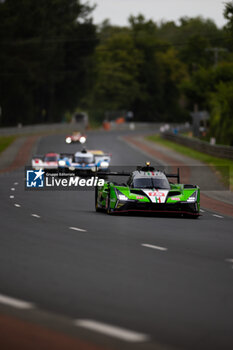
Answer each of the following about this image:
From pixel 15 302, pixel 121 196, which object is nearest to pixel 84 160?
pixel 121 196

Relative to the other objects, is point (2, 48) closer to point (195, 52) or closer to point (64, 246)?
point (195, 52)

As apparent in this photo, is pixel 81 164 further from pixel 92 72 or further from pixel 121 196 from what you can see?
pixel 92 72

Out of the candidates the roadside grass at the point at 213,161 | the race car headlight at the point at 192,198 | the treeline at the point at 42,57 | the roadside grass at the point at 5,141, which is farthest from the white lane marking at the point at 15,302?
the treeline at the point at 42,57

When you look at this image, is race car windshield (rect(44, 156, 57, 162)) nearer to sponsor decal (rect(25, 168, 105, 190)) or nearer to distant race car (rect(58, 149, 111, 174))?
distant race car (rect(58, 149, 111, 174))

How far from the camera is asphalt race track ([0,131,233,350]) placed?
8.80 m

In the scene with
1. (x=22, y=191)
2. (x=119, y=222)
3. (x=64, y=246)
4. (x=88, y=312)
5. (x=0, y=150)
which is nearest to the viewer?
(x=88, y=312)

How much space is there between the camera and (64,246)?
15.8 m

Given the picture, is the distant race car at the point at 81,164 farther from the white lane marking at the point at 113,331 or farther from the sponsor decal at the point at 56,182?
the white lane marking at the point at 113,331

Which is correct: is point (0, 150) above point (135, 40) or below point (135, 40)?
below

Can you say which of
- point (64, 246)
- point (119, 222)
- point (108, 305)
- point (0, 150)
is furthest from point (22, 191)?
point (0, 150)

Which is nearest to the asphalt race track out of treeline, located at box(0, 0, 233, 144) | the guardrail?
the guardrail

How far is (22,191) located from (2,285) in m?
24.1

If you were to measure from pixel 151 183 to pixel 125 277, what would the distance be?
12.3m

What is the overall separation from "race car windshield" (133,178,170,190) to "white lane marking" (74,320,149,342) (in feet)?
49.7
